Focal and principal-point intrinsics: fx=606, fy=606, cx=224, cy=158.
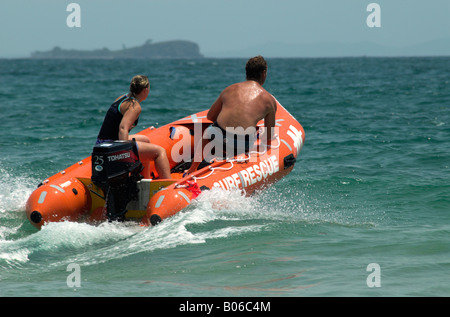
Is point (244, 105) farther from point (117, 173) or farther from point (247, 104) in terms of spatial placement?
point (117, 173)

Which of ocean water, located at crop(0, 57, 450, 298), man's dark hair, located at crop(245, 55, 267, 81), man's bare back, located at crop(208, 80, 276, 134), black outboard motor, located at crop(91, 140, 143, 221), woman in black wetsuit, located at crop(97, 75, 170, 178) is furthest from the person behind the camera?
man's dark hair, located at crop(245, 55, 267, 81)

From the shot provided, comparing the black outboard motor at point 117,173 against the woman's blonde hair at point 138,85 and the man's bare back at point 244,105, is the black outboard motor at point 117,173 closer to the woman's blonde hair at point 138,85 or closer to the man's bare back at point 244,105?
the woman's blonde hair at point 138,85

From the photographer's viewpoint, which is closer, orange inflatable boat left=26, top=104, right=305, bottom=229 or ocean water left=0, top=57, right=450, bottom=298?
ocean water left=0, top=57, right=450, bottom=298

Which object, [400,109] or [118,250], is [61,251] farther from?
[400,109]

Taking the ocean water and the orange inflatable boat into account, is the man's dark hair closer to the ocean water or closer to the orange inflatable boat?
the orange inflatable boat

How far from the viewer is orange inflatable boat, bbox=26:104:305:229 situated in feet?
16.1

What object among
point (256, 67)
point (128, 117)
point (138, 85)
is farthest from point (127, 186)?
point (256, 67)

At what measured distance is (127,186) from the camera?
16.8 ft

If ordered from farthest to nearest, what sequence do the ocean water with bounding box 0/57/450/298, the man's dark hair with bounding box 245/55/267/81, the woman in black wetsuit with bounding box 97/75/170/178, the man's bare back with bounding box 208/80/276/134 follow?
the man's dark hair with bounding box 245/55/267/81 → the man's bare back with bounding box 208/80/276/134 → the woman in black wetsuit with bounding box 97/75/170/178 → the ocean water with bounding box 0/57/450/298

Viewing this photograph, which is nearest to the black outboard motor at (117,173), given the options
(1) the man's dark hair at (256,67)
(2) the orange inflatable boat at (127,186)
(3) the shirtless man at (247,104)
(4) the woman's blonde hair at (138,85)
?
(2) the orange inflatable boat at (127,186)

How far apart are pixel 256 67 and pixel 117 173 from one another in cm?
172

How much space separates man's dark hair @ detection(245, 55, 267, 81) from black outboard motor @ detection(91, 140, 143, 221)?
140cm

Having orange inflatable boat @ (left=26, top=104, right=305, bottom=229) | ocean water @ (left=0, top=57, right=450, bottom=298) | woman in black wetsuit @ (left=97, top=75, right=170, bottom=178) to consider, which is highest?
woman in black wetsuit @ (left=97, top=75, right=170, bottom=178)

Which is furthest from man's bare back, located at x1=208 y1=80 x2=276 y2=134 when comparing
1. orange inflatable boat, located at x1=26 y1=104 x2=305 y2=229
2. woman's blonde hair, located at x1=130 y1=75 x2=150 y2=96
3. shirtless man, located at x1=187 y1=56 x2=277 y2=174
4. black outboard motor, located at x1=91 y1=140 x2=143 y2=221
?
black outboard motor, located at x1=91 y1=140 x2=143 y2=221
